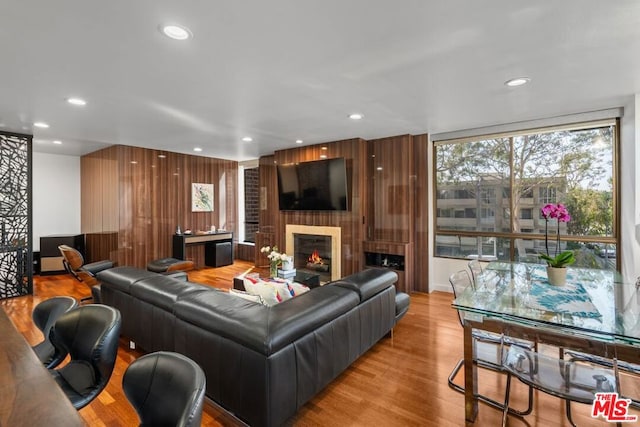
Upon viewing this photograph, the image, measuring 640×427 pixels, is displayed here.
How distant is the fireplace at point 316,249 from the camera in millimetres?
5277

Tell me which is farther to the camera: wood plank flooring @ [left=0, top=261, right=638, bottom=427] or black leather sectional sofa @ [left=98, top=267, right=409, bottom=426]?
wood plank flooring @ [left=0, top=261, right=638, bottom=427]

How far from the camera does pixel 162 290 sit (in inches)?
95.0

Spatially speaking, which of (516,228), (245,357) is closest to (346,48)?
(245,357)

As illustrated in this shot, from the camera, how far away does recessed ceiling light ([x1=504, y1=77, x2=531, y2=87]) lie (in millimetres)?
2697

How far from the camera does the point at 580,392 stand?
5.18ft

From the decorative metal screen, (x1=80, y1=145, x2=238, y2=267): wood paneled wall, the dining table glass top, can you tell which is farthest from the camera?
(x1=80, y1=145, x2=238, y2=267): wood paneled wall

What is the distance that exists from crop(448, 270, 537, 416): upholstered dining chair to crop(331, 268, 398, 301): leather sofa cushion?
58 cm

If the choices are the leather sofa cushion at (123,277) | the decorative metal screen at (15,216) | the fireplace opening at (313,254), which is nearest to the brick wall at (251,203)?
the fireplace opening at (313,254)

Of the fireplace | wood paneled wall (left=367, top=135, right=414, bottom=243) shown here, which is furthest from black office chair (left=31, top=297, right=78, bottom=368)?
wood paneled wall (left=367, top=135, right=414, bottom=243)

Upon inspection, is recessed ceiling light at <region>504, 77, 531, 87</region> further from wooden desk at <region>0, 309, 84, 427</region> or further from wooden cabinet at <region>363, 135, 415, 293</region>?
wooden desk at <region>0, 309, 84, 427</region>

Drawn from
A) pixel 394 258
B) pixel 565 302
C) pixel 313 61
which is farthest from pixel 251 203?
pixel 565 302

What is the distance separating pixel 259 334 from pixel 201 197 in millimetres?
5817

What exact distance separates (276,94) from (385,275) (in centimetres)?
214

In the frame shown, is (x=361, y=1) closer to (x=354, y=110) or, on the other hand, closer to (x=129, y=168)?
(x=354, y=110)
